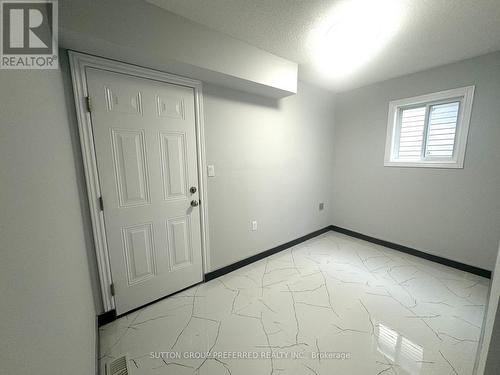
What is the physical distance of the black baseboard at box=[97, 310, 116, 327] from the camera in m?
1.61

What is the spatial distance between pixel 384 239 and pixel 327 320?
1.90 meters

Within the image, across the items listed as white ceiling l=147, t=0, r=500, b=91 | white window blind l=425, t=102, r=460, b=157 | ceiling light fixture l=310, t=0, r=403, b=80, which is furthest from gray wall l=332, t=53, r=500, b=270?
ceiling light fixture l=310, t=0, r=403, b=80

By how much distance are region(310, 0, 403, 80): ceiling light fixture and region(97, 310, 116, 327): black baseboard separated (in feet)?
9.63

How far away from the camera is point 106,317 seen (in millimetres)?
1630

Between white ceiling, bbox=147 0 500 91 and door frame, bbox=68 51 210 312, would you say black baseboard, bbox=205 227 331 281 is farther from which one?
white ceiling, bbox=147 0 500 91

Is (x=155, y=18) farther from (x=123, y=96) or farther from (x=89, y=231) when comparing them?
(x=89, y=231)

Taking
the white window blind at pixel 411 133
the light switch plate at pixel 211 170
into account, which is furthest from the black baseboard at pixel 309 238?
the white window blind at pixel 411 133

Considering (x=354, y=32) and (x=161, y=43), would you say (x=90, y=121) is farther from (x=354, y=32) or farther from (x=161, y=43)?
(x=354, y=32)

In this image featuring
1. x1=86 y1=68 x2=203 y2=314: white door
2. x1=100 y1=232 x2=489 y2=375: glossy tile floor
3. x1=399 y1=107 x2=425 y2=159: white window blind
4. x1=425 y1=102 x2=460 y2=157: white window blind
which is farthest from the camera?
x1=399 y1=107 x2=425 y2=159: white window blind

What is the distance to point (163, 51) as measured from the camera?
1.42 meters

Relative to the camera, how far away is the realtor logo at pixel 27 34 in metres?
0.58

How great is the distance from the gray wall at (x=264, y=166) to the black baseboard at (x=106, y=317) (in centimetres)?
94

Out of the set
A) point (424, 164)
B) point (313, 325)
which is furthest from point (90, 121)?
point (424, 164)

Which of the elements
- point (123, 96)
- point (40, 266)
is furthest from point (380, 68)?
point (40, 266)
